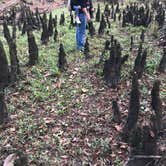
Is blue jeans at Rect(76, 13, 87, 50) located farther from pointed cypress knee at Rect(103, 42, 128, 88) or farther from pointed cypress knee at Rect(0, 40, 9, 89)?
pointed cypress knee at Rect(0, 40, 9, 89)

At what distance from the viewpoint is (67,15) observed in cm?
1384

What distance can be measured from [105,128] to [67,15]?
941cm

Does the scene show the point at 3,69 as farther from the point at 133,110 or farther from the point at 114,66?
the point at 133,110

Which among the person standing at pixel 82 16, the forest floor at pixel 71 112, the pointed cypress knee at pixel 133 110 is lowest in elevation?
the forest floor at pixel 71 112

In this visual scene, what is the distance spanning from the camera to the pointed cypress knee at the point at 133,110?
4.39m

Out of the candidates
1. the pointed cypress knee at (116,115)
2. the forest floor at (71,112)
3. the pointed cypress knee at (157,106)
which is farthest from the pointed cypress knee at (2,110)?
the pointed cypress knee at (157,106)

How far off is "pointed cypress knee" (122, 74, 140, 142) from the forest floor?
14 centimetres

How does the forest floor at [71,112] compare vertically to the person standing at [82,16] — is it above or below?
below

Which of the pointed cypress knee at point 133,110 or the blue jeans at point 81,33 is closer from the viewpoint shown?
the pointed cypress knee at point 133,110

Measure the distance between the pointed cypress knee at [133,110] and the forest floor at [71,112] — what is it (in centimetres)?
14

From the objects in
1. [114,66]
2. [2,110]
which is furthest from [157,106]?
[2,110]

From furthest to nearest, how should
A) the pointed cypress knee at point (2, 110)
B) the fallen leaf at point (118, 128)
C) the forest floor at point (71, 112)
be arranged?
1. the pointed cypress knee at point (2, 110)
2. the fallen leaf at point (118, 128)
3. the forest floor at point (71, 112)

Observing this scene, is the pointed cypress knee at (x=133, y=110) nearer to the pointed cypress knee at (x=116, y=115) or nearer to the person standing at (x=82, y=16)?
the pointed cypress knee at (x=116, y=115)

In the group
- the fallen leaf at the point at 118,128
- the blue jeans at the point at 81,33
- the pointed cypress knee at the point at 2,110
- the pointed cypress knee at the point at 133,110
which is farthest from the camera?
the blue jeans at the point at 81,33
